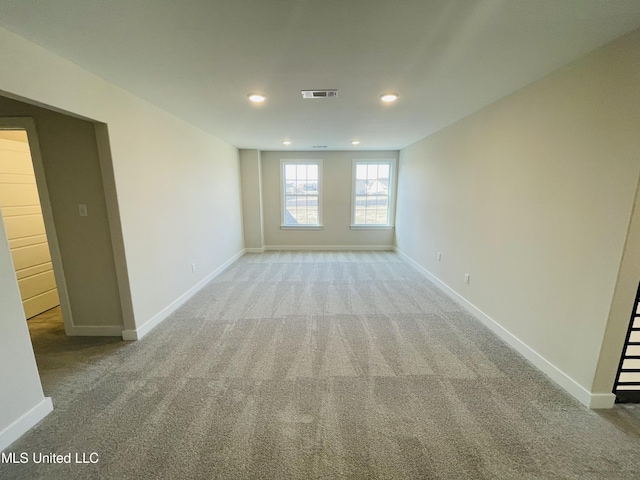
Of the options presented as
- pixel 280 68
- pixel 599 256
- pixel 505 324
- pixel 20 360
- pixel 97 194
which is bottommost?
pixel 505 324

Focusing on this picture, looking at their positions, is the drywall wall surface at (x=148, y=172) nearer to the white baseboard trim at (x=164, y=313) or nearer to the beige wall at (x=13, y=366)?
the white baseboard trim at (x=164, y=313)

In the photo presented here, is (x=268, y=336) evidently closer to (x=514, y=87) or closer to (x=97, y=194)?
(x=97, y=194)

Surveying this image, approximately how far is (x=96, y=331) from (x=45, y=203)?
1305 millimetres

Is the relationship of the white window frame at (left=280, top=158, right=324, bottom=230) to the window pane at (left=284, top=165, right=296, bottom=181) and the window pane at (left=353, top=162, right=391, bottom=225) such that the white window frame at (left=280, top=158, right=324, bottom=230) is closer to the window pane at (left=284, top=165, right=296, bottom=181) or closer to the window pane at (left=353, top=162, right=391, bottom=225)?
the window pane at (left=284, top=165, right=296, bottom=181)

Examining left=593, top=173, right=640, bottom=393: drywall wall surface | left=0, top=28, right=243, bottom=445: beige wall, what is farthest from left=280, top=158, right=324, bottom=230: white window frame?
left=593, top=173, right=640, bottom=393: drywall wall surface

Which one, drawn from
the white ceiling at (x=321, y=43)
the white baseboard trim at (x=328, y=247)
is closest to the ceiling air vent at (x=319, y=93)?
the white ceiling at (x=321, y=43)

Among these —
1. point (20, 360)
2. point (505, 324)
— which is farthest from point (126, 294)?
point (505, 324)

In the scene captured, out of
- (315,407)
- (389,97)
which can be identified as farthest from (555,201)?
(315,407)

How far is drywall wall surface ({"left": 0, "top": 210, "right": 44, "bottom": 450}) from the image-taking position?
4.80ft

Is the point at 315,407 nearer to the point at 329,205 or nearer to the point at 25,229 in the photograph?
the point at 25,229

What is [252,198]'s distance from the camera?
19.3 feet

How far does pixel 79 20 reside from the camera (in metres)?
1.36

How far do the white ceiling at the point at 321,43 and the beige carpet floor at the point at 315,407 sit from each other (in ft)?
7.59

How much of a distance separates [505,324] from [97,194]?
13.2 ft
